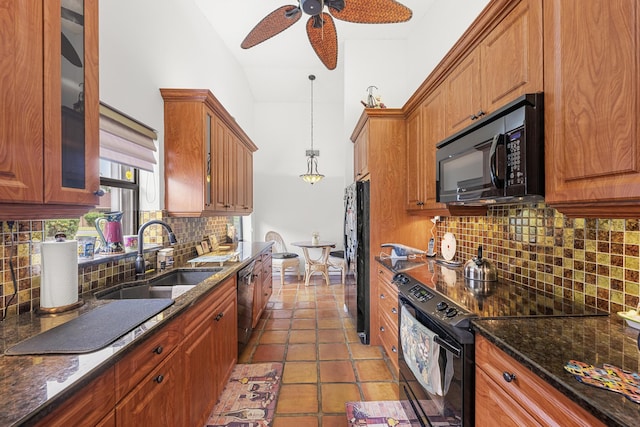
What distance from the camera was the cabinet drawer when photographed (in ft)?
3.13

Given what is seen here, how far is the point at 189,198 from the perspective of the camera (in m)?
2.59

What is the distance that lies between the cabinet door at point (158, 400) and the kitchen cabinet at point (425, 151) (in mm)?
1929

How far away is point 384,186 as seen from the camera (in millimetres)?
2867

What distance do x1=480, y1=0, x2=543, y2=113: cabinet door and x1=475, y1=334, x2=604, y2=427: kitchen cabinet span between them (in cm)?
108

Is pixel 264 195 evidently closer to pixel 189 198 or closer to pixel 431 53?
pixel 189 198

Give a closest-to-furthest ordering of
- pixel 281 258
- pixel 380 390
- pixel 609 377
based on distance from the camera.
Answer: pixel 609 377 → pixel 380 390 → pixel 281 258

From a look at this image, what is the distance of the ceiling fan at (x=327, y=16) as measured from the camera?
1.83 m

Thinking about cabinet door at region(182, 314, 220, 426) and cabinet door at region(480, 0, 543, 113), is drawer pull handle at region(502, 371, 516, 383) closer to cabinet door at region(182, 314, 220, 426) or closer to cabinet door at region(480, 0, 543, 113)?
cabinet door at region(480, 0, 543, 113)

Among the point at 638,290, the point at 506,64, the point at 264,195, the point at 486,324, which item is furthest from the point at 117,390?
the point at 264,195

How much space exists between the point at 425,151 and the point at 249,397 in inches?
92.7

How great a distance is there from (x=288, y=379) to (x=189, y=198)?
176cm

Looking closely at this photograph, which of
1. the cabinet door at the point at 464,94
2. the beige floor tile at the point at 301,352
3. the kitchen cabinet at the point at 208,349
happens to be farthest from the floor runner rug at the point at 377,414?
the cabinet door at the point at 464,94

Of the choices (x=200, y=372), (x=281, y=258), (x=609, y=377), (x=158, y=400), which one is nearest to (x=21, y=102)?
(x=158, y=400)

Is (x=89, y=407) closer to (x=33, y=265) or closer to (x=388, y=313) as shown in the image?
(x=33, y=265)
